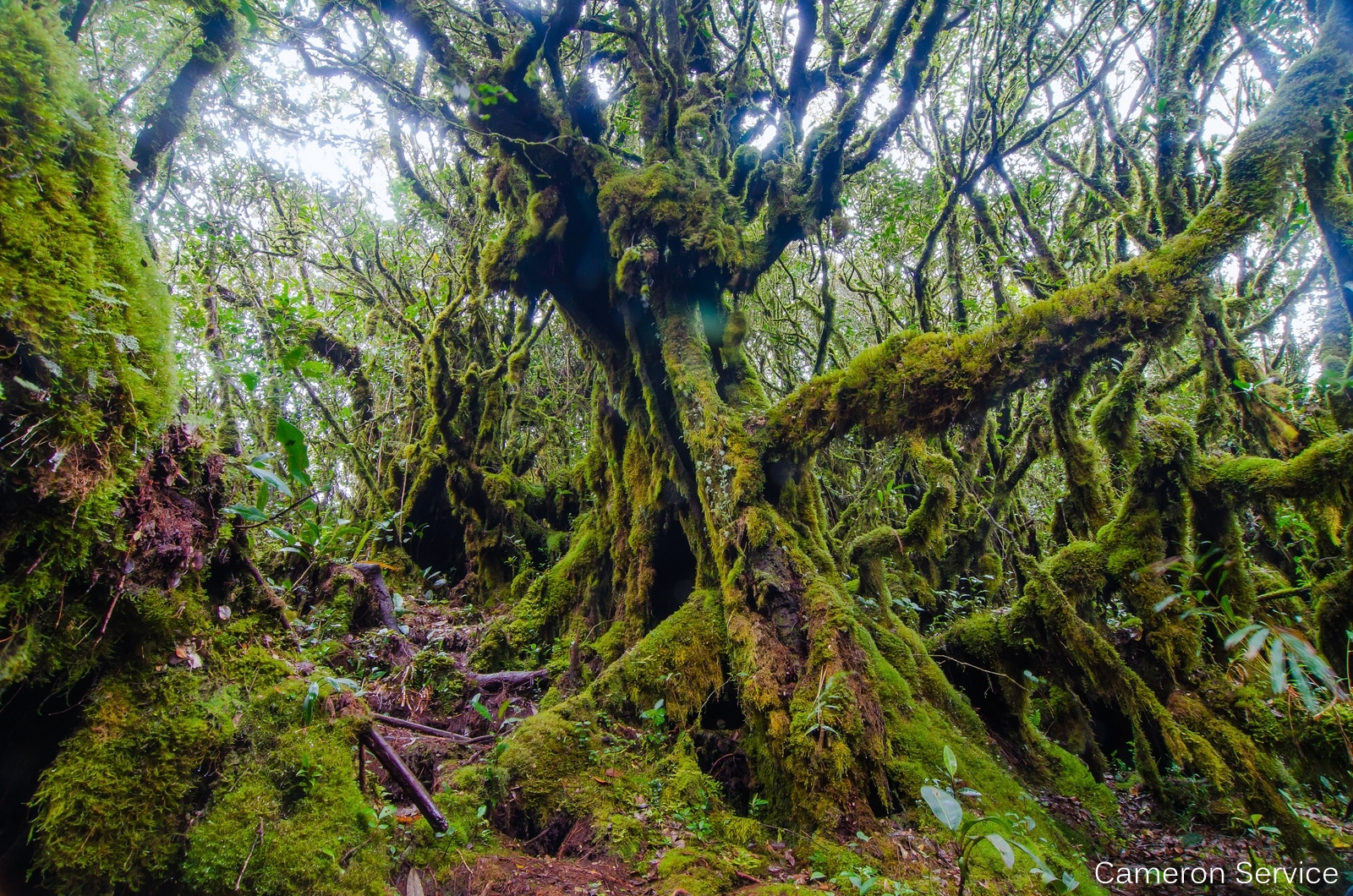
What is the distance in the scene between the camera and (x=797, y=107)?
257 inches

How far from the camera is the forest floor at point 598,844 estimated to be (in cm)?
331

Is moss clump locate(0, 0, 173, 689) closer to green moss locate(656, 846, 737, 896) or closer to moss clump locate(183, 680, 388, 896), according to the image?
moss clump locate(183, 680, 388, 896)

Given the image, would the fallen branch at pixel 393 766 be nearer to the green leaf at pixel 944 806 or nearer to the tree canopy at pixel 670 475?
the tree canopy at pixel 670 475

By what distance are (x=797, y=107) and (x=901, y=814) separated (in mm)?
6877

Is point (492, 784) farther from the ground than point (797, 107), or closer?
closer

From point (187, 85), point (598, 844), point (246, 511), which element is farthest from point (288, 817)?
point (187, 85)

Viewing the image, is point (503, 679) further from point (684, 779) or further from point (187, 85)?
point (187, 85)

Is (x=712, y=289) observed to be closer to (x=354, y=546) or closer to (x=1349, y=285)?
(x=1349, y=285)

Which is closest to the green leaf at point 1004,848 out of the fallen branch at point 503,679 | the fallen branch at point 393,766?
the fallen branch at point 393,766

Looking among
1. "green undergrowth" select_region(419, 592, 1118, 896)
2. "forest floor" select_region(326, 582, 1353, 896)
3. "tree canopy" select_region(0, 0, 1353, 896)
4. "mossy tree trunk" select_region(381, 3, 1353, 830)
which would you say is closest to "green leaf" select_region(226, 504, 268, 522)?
"tree canopy" select_region(0, 0, 1353, 896)

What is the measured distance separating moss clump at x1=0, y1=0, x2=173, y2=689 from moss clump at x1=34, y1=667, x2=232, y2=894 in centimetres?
31

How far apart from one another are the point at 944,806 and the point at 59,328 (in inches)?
151

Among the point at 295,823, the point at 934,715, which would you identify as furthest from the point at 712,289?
the point at 295,823

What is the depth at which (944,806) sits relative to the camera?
260cm
